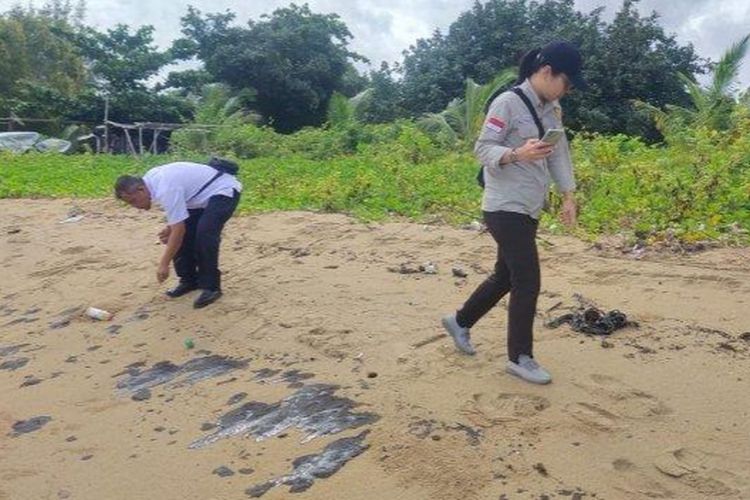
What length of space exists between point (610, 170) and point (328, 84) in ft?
62.6

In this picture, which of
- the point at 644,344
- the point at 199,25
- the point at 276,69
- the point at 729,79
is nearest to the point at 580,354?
the point at 644,344

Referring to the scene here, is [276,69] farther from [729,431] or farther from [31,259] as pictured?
[729,431]

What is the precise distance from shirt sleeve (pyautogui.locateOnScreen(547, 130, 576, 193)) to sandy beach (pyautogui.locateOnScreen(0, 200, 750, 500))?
891 millimetres

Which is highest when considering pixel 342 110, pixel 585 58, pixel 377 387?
pixel 585 58

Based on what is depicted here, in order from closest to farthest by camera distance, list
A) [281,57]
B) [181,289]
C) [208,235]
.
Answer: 1. [208,235]
2. [181,289]
3. [281,57]

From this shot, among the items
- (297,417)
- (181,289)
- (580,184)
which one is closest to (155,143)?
(580,184)

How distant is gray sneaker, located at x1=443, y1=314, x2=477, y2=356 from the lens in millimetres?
4137

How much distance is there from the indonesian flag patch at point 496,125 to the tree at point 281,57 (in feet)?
73.5

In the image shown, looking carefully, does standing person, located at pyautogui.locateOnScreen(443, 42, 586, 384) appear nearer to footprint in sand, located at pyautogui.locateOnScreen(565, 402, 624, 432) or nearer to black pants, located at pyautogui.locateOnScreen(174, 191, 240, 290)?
footprint in sand, located at pyautogui.locateOnScreen(565, 402, 624, 432)

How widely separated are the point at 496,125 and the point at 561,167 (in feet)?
1.34

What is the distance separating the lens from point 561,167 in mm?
3760

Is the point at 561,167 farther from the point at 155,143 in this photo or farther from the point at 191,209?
the point at 155,143

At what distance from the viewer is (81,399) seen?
4.41 m

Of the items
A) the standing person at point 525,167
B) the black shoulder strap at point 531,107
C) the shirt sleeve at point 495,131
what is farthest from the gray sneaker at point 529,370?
the black shoulder strap at point 531,107
